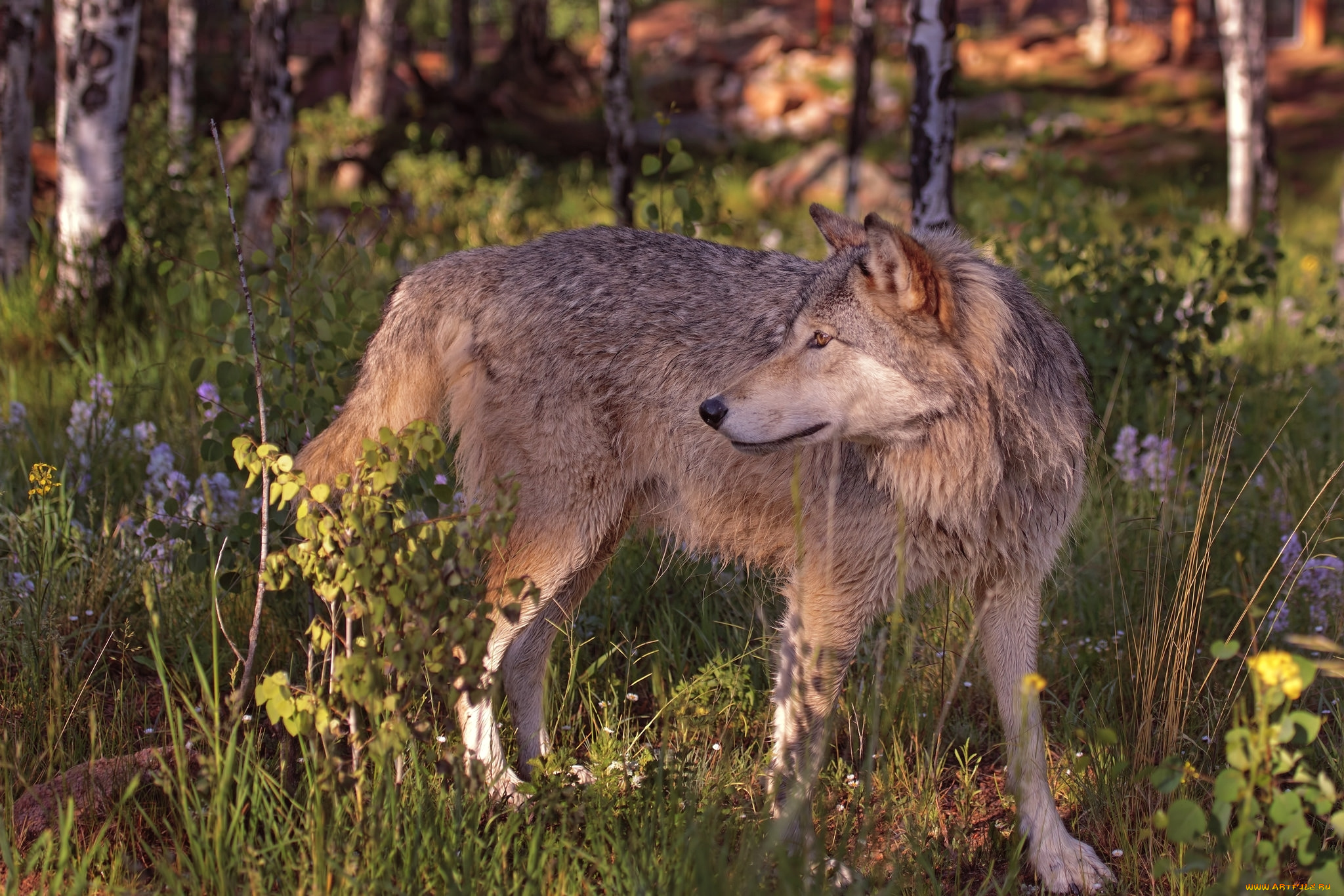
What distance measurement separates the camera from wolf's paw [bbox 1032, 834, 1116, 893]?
10.6ft

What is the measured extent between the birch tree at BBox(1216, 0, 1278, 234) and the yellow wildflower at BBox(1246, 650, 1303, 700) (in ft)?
40.6

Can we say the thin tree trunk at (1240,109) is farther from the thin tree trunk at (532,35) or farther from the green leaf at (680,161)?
the thin tree trunk at (532,35)

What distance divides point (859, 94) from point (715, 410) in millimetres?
10295

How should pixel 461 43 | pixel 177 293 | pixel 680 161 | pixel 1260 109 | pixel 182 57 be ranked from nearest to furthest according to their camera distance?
pixel 177 293
pixel 680 161
pixel 182 57
pixel 1260 109
pixel 461 43

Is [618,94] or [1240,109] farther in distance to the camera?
[1240,109]

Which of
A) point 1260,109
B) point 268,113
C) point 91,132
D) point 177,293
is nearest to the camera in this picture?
point 177,293

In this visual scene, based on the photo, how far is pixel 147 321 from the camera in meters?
6.43

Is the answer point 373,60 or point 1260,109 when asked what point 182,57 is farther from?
point 1260,109

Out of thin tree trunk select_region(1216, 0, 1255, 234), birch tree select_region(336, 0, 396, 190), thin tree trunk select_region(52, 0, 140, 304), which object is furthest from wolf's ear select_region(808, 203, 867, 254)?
birch tree select_region(336, 0, 396, 190)

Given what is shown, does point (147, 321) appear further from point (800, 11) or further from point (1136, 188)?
point (800, 11)

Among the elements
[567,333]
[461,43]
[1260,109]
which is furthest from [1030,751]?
[461,43]

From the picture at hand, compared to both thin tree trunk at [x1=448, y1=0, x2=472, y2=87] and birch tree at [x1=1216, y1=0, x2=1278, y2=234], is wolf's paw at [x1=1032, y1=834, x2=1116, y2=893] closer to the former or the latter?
birch tree at [x1=1216, y1=0, x2=1278, y2=234]

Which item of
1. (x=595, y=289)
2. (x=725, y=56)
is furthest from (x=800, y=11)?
(x=595, y=289)

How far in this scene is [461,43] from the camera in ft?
64.8
